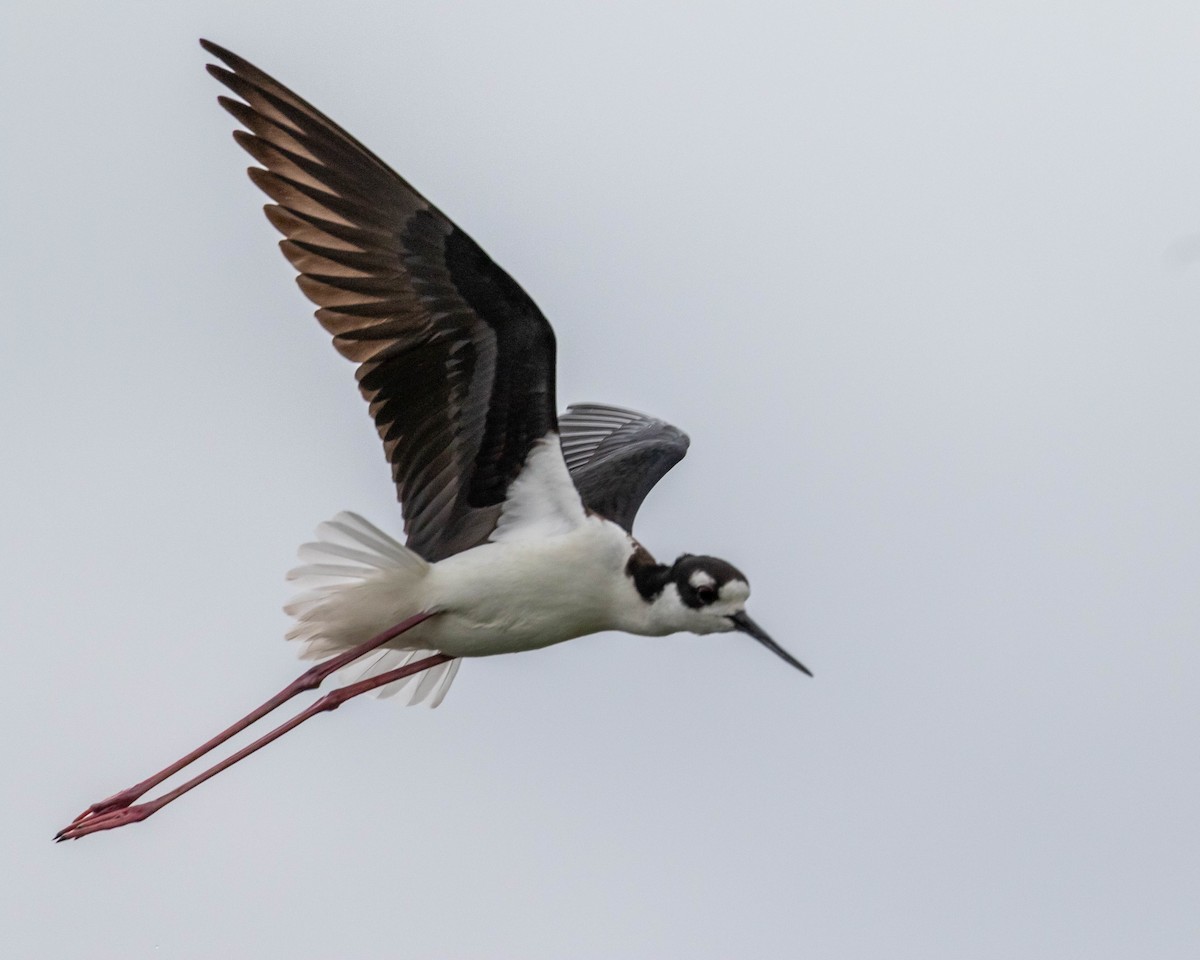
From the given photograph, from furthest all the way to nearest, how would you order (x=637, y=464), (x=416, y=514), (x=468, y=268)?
(x=637, y=464)
(x=416, y=514)
(x=468, y=268)

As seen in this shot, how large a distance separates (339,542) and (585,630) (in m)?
1.09

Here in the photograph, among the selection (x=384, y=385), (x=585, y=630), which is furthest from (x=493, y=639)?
(x=384, y=385)

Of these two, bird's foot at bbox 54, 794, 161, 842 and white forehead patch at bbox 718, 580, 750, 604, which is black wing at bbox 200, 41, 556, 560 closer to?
white forehead patch at bbox 718, 580, 750, 604

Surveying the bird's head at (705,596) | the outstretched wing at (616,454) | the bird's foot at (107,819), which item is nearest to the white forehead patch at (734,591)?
the bird's head at (705,596)

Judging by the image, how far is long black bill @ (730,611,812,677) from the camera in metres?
9.44

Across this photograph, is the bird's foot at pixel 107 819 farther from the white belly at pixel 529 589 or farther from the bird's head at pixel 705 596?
the bird's head at pixel 705 596

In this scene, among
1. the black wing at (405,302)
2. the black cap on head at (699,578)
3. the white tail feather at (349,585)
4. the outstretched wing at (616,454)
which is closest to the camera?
the black wing at (405,302)

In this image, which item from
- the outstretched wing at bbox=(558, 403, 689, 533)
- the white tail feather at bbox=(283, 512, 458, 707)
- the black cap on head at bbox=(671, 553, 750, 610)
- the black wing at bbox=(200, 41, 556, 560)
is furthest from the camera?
the outstretched wing at bbox=(558, 403, 689, 533)

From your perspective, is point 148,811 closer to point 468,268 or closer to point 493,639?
point 493,639

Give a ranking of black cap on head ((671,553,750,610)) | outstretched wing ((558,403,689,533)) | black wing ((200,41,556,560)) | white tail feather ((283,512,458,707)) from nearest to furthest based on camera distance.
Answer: black wing ((200,41,556,560)), white tail feather ((283,512,458,707)), black cap on head ((671,553,750,610)), outstretched wing ((558,403,689,533))

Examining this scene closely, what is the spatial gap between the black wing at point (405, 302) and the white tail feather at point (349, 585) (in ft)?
1.19

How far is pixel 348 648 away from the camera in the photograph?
9.65 meters

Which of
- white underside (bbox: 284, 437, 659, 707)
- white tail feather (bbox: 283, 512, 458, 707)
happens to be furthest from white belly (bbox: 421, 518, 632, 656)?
white tail feather (bbox: 283, 512, 458, 707)

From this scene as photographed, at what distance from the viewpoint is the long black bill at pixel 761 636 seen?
9.44 m
